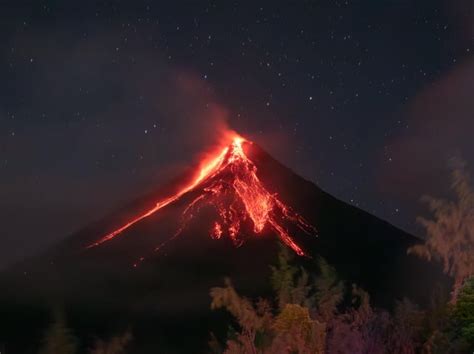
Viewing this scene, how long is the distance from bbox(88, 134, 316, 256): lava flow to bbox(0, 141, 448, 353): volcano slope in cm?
14

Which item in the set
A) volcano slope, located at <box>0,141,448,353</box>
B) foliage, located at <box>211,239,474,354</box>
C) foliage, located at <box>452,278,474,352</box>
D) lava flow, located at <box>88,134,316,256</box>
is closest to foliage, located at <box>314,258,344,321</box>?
foliage, located at <box>211,239,474,354</box>

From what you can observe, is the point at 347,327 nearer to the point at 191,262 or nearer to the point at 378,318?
the point at 378,318

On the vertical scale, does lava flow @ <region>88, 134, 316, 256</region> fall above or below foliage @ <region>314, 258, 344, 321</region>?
above

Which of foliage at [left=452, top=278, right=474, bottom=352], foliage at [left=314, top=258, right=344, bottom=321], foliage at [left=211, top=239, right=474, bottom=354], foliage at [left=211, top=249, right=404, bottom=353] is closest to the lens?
foliage at [left=211, top=249, right=404, bottom=353]

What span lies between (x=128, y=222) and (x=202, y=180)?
6826mm

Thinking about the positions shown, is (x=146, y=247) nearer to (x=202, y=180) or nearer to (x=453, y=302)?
(x=202, y=180)

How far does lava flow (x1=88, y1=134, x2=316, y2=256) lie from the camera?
147ft

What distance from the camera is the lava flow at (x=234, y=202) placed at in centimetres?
4469

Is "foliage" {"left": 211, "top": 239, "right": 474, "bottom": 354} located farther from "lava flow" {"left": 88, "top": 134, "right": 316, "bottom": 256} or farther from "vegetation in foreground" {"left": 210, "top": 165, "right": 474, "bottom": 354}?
"lava flow" {"left": 88, "top": 134, "right": 316, "bottom": 256}

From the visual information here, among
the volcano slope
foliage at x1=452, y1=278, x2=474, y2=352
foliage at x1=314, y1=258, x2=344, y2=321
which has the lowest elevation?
foliage at x1=452, y1=278, x2=474, y2=352

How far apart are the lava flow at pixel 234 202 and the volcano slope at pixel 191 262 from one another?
14cm

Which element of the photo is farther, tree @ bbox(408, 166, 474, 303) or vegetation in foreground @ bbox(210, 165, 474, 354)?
tree @ bbox(408, 166, 474, 303)

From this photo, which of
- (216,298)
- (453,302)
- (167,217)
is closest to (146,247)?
(167,217)

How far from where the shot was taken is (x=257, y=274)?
36188 millimetres
